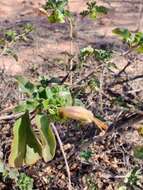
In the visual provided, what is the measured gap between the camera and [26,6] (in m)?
4.24

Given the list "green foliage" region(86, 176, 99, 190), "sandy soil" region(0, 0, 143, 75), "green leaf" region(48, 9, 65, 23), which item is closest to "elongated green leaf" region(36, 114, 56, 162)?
"green leaf" region(48, 9, 65, 23)

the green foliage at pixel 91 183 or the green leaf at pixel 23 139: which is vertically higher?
the green leaf at pixel 23 139

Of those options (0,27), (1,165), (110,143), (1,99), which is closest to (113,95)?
(110,143)

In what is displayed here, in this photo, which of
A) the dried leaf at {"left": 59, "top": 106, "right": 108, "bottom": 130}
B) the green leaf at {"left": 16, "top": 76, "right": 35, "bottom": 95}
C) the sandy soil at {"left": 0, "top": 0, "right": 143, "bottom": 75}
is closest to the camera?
the dried leaf at {"left": 59, "top": 106, "right": 108, "bottom": 130}

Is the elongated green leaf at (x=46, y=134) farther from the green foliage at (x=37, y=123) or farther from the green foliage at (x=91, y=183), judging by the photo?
the green foliage at (x=91, y=183)

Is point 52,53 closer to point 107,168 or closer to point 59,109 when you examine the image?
point 107,168

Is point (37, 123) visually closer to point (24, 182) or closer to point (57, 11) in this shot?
point (57, 11)

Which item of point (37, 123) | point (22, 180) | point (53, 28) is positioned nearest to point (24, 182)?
point (22, 180)

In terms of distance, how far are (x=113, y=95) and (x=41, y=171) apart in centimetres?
76

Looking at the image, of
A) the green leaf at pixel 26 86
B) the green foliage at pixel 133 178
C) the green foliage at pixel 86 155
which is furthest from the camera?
the green foliage at pixel 86 155

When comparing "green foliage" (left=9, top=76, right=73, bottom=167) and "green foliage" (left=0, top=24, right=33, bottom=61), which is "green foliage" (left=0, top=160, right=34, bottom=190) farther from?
"green foliage" (left=9, top=76, right=73, bottom=167)

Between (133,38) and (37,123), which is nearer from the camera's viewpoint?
(37,123)

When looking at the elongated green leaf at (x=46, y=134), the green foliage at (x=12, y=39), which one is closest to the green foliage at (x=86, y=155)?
the green foliage at (x=12, y=39)

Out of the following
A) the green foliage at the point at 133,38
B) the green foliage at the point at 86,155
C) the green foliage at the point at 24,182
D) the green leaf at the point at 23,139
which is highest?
the green foliage at the point at 133,38
